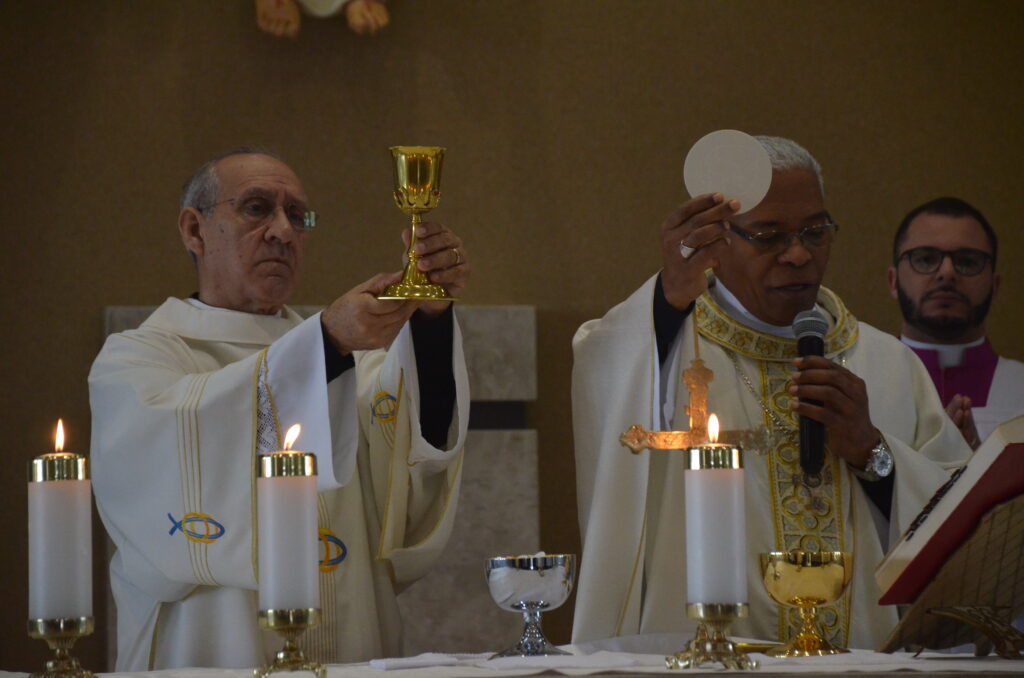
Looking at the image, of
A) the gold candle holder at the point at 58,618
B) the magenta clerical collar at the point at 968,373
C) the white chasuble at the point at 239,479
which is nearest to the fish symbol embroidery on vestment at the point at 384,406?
the white chasuble at the point at 239,479

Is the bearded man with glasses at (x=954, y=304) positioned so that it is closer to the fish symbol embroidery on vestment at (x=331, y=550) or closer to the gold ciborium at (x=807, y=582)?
the fish symbol embroidery on vestment at (x=331, y=550)

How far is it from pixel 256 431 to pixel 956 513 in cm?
162

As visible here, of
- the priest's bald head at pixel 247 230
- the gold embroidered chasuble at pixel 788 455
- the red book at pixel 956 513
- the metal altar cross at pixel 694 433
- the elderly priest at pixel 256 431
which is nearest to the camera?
the red book at pixel 956 513

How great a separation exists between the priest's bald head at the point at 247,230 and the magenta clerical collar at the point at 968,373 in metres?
2.28

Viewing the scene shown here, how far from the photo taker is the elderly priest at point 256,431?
3424 mm

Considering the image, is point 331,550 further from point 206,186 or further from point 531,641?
point 206,186

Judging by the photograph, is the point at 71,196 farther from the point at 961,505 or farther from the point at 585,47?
the point at 961,505

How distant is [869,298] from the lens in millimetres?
5910

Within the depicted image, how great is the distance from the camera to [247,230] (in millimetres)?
4238

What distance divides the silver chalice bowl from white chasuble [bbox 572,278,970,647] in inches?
26.5

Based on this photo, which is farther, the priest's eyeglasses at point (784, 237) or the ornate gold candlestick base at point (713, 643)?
the priest's eyeglasses at point (784, 237)

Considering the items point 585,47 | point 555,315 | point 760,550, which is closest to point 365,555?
point 760,550

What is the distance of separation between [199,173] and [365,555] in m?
1.30

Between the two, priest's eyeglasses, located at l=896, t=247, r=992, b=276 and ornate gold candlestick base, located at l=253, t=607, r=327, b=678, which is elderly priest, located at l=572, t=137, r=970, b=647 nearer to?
priest's eyeglasses, located at l=896, t=247, r=992, b=276
